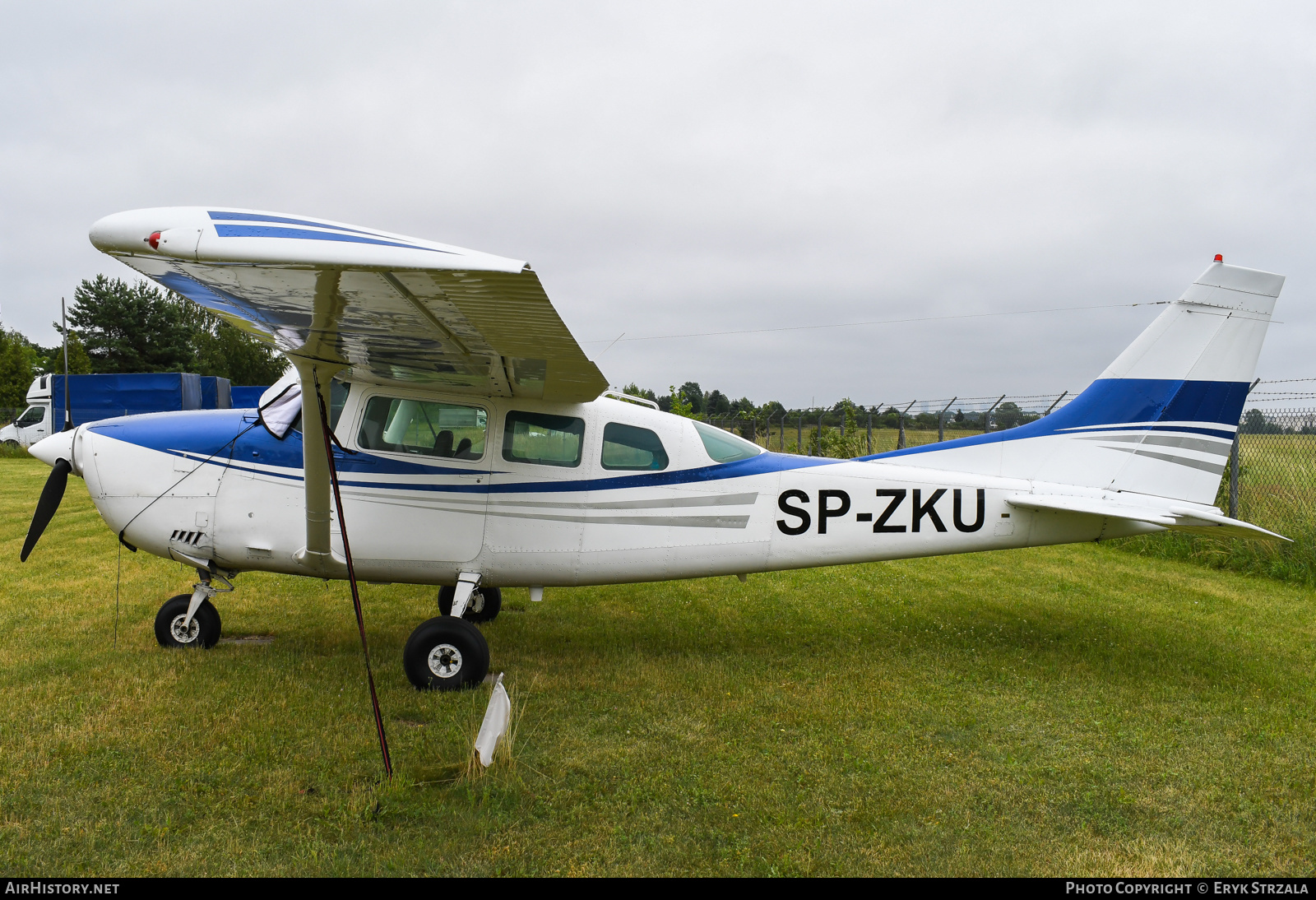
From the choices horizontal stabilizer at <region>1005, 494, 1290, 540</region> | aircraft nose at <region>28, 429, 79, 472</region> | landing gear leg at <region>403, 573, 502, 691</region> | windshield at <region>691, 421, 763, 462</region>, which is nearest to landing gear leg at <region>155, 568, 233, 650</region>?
aircraft nose at <region>28, 429, 79, 472</region>

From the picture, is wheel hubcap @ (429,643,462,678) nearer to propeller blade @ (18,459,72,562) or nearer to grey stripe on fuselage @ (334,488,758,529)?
grey stripe on fuselage @ (334,488,758,529)

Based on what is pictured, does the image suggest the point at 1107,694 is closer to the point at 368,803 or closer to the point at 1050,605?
the point at 1050,605

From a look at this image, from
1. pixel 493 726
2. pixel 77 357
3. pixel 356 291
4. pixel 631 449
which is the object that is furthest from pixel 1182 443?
pixel 77 357

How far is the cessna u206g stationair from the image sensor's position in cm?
535

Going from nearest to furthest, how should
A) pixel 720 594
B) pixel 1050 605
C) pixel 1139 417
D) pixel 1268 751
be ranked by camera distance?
pixel 1268 751
pixel 1139 417
pixel 1050 605
pixel 720 594

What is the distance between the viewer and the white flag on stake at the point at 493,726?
362cm

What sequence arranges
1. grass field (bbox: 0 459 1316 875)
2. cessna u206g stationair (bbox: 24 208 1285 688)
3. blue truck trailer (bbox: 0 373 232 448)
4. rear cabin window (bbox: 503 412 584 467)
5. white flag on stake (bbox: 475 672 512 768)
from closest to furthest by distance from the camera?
grass field (bbox: 0 459 1316 875)
white flag on stake (bbox: 475 672 512 768)
cessna u206g stationair (bbox: 24 208 1285 688)
rear cabin window (bbox: 503 412 584 467)
blue truck trailer (bbox: 0 373 232 448)

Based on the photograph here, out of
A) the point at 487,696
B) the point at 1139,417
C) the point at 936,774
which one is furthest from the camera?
the point at 1139,417

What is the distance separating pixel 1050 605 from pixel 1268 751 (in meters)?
3.51

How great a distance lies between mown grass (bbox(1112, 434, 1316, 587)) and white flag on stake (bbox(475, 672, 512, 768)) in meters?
8.54

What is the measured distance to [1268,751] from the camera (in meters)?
4.14

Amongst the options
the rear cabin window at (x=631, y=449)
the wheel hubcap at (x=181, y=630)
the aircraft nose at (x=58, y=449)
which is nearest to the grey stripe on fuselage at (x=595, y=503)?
the rear cabin window at (x=631, y=449)
